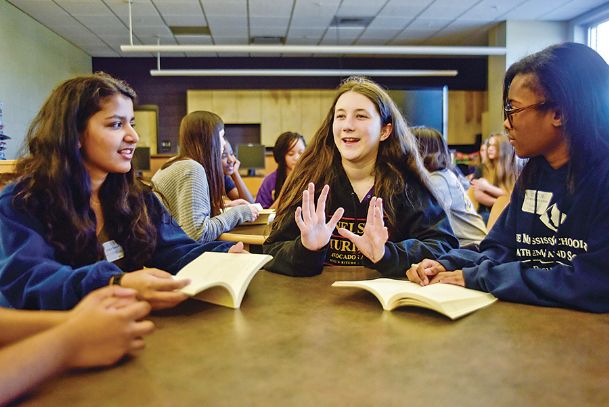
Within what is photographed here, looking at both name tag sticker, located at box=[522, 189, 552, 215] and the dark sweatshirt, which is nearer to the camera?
name tag sticker, located at box=[522, 189, 552, 215]

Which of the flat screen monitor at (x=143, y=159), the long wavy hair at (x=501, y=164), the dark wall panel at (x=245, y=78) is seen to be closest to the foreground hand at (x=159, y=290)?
the long wavy hair at (x=501, y=164)

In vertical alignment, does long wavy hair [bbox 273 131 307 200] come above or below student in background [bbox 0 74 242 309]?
above

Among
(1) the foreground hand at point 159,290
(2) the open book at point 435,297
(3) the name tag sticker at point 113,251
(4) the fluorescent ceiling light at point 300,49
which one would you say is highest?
(4) the fluorescent ceiling light at point 300,49

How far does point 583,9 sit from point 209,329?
24.8ft

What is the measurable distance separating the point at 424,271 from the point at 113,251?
33.2 inches

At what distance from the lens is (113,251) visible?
4.42ft

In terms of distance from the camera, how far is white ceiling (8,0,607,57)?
20.8ft

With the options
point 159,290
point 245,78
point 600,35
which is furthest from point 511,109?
point 245,78

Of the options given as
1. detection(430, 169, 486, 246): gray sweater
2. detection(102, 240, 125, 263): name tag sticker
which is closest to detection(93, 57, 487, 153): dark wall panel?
detection(430, 169, 486, 246): gray sweater

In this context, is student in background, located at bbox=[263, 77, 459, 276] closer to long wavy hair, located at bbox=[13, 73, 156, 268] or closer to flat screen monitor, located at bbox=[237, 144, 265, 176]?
long wavy hair, located at bbox=[13, 73, 156, 268]

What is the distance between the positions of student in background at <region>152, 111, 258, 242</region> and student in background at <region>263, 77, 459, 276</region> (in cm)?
73

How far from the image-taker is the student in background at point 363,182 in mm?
1572

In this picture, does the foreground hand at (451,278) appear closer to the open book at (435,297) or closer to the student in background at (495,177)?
the open book at (435,297)

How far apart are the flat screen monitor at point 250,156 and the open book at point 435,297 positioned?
635cm
